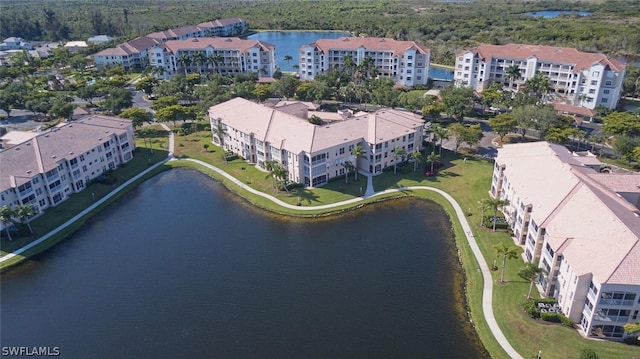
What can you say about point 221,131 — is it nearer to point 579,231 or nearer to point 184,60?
point 579,231

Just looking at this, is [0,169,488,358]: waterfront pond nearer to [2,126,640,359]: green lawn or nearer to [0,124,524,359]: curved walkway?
[2,126,640,359]: green lawn

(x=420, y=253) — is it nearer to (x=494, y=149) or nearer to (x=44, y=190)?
(x=494, y=149)

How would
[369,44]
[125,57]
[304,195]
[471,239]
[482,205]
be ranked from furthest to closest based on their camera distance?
[125,57]
[369,44]
[304,195]
[482,205]
[471,239]

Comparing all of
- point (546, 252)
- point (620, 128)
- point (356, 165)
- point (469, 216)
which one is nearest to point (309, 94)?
point (356, 165)

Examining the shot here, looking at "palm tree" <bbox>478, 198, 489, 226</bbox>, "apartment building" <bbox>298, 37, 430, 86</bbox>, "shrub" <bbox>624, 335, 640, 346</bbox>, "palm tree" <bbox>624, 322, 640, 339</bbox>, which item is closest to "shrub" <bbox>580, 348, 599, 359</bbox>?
"palm tree" <bbox>624, 322, 640, 339</bbox>

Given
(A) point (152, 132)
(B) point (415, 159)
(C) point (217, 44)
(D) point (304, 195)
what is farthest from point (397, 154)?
(C) point (217, 44)

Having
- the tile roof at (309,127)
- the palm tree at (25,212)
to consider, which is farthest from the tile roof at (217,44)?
the palm tree at (25,212)

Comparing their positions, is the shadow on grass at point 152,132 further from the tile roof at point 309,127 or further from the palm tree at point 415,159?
the palm tree at point 415,159
